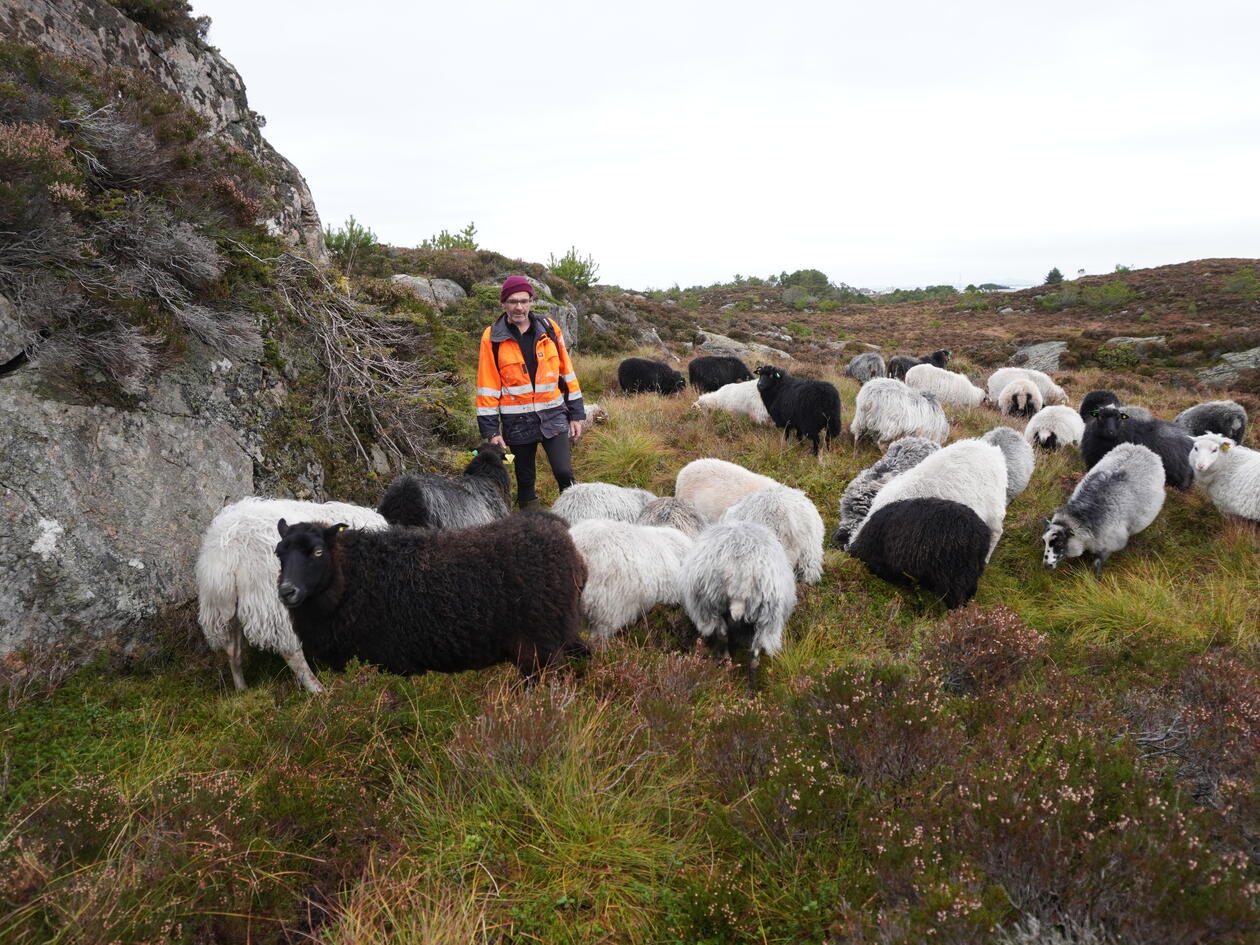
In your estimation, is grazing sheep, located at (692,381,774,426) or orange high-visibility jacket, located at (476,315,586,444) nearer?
orange high-visibility jacket, located at (476,315,586,444)

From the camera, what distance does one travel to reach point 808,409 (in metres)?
9.62

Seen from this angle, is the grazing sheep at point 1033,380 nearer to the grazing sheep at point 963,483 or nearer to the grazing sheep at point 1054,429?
the grazing sheep at point 1054,429

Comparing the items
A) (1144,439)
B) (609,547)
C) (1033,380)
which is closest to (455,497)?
(609,547)

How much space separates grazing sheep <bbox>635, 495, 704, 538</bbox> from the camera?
6172 millimetres

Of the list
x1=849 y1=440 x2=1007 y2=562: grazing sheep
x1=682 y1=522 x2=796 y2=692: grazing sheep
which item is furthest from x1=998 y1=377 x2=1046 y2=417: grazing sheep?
x1=682 y1=522 x2=796 y2=692: grazing sheep

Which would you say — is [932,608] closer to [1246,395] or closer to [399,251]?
[1246,395]

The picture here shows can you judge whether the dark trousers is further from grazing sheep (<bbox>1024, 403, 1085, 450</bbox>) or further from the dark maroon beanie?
grazing sheep (<bbox>1024, 403, 1085, 450</bbox>)

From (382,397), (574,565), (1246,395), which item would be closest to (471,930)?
(574,565)

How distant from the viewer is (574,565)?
14.0 feet

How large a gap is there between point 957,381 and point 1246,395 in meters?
8.20

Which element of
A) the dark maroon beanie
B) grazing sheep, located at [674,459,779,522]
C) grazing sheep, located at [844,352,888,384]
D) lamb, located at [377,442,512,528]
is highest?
the dark maroon beanie

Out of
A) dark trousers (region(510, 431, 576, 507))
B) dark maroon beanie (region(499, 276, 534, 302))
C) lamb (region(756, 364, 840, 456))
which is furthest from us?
lamb (region(756, 364, 840, 456))

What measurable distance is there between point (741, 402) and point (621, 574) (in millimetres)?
7508

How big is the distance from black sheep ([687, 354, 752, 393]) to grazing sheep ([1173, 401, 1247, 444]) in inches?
332
